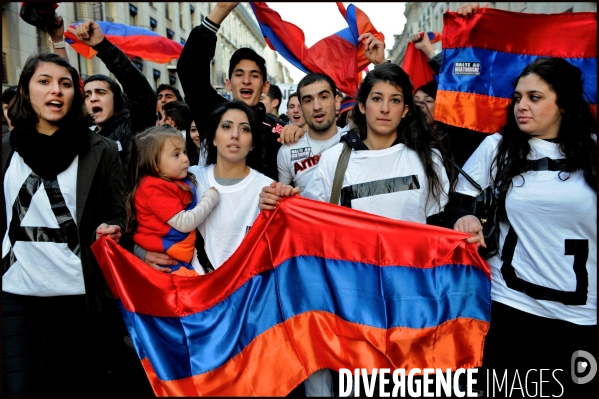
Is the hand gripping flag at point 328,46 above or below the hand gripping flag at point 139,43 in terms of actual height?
below

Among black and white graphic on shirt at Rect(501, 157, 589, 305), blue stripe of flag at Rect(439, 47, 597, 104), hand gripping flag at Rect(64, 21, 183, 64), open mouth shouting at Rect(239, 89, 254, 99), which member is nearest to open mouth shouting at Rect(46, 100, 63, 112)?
open mouth shouting at Rect(239, 89, 254, 99)

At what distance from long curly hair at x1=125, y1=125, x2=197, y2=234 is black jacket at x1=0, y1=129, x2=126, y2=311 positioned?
0.23 ft

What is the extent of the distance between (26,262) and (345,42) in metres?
3.70

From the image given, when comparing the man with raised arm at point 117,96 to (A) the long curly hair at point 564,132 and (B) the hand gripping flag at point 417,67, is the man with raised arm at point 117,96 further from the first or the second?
(A) the long curly hair at point 564,132

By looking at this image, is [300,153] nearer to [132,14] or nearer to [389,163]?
[389,163]

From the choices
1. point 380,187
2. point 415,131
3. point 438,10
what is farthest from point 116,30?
point 438,10

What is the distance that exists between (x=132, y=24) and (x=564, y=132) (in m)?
26.6

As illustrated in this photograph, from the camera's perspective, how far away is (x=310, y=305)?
2.83 meters

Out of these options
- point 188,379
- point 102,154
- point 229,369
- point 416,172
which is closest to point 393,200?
point 416,172

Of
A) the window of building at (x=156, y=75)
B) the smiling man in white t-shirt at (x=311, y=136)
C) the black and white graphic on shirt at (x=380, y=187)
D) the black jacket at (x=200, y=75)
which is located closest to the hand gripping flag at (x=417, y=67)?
the smiling man in white t-shirt at (x=311, y=136)

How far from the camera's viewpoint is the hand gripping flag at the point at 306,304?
9.01 ft

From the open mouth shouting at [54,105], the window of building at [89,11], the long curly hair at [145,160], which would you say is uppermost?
the window of building at [89,11]

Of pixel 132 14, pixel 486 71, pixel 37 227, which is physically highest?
pixel 132 14

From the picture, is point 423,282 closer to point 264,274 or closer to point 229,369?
point 264,274
